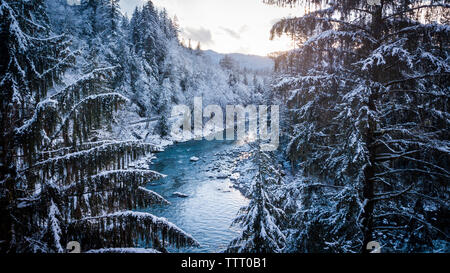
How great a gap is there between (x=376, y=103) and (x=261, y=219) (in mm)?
4840

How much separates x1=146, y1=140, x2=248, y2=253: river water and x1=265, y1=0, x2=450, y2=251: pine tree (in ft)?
17.6

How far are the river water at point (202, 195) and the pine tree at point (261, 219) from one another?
1455 millimetres

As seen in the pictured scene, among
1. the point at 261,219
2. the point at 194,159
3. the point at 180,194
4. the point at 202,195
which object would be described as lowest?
the point at 202,195

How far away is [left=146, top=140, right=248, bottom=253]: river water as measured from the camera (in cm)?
1471

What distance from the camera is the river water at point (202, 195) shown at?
14713 millimetres

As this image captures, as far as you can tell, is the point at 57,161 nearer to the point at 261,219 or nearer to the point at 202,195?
the point at 261,219

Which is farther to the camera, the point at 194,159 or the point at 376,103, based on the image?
the point at 194,159

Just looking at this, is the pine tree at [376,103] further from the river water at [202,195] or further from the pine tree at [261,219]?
the river water at [202,195]

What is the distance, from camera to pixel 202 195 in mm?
20094

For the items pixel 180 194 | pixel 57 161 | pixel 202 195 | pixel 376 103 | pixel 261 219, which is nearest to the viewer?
pixel 57 161

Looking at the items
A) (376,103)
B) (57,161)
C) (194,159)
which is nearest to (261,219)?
(376,103)

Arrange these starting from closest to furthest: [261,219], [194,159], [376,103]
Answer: [376,103] → [261,219] → [194,159]

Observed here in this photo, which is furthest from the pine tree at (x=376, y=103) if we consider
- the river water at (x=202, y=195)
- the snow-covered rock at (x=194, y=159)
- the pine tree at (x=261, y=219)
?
the snow-covered rock at (x=194, y=159)
